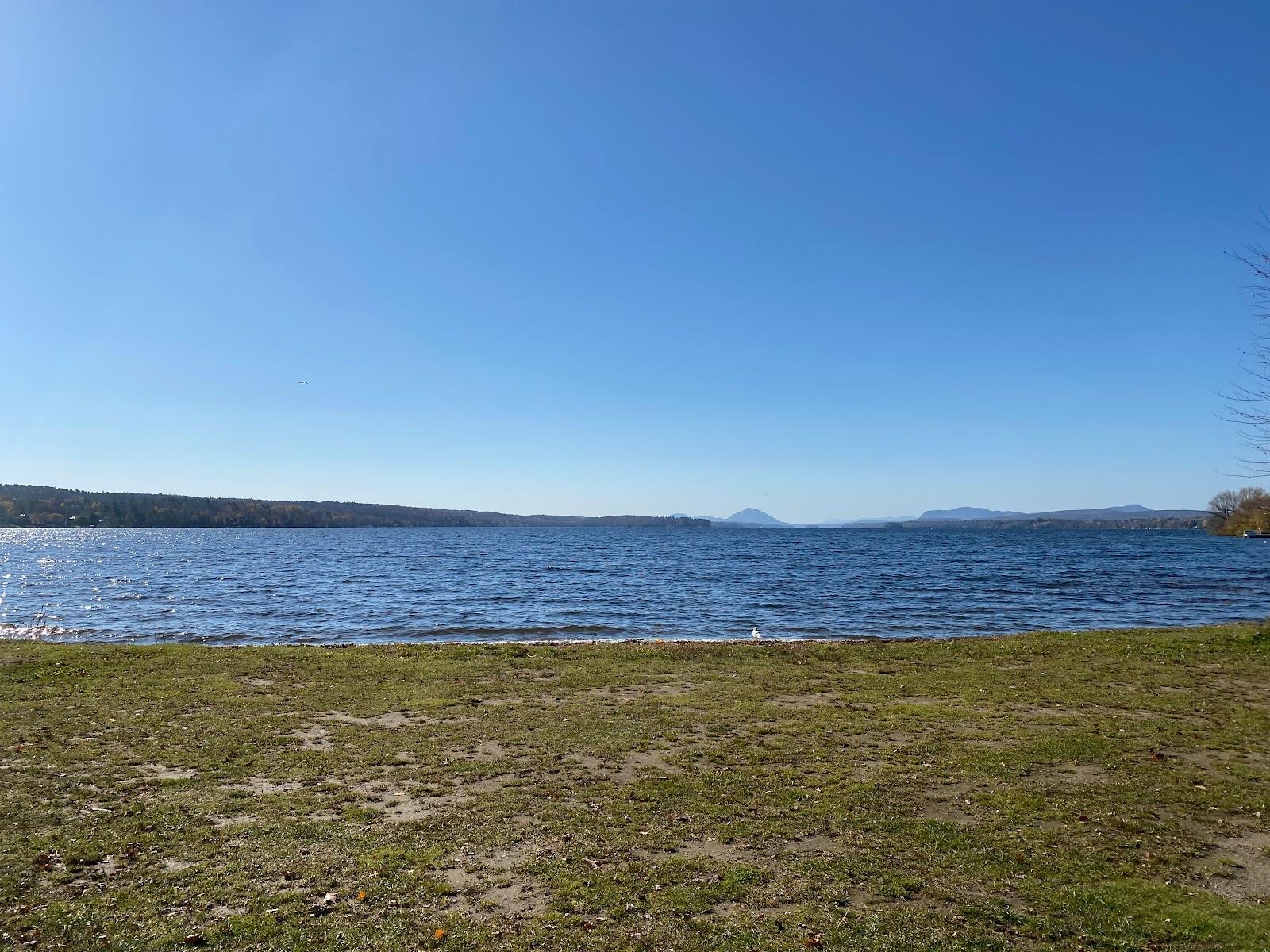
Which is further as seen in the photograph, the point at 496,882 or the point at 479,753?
the point at 479,753

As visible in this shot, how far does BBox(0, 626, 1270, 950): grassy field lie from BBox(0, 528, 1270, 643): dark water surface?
555 inches

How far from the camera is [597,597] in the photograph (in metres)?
42.3

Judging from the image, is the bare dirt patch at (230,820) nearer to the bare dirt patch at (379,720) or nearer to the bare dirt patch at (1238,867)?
the bare dirt patch at (379,720)

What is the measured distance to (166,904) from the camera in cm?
668

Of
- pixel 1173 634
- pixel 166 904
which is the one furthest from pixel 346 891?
pixel 1173 634

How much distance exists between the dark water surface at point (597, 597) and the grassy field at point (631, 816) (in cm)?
Result: 1410

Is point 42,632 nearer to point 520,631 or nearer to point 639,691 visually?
point 520,631

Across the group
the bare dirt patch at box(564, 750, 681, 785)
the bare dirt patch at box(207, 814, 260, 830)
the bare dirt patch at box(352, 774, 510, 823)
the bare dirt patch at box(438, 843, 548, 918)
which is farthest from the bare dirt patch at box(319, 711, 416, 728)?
the bare dirt patch at box(438, 843, 548, 918)

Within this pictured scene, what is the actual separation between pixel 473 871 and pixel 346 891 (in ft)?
4.01

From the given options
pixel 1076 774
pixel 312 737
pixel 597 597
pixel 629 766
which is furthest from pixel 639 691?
pixel 597 597

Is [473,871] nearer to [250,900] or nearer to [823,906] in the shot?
[250,900]

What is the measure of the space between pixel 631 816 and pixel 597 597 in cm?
3374

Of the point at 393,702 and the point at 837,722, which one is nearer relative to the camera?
the point at 837,722

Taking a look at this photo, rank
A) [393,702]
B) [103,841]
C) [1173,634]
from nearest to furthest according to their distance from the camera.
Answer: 1. [103,841]
2. [393,702]
3. [1173,634]
